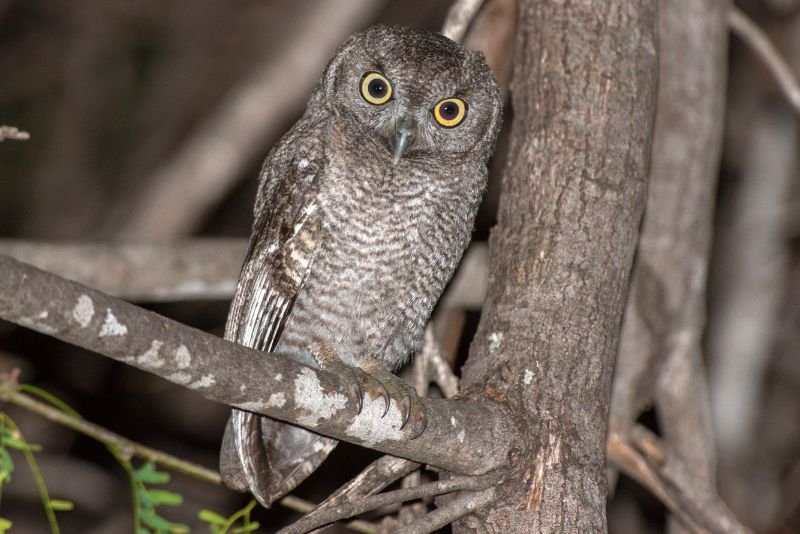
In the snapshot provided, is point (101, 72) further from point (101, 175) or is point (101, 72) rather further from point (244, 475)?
point (244, 475)

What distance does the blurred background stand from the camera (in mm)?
5426

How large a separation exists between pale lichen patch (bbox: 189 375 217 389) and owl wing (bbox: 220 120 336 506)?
1024 mm

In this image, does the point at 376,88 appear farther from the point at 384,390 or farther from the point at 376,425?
the point at 376,425

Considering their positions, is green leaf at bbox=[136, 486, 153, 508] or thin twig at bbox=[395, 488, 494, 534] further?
green leaf at bbox=[136, 486, 153, 508]

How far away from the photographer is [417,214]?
3355 mm

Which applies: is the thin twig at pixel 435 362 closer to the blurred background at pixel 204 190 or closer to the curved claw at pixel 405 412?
the blurred background at pixel 204 190

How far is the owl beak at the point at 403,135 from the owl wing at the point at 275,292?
27 centimetres

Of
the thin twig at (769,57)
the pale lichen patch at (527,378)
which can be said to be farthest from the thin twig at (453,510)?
the thin twig at (769,57)

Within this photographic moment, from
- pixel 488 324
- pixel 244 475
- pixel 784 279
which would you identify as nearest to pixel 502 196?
pixel 488 324

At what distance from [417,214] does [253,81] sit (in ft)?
7.90

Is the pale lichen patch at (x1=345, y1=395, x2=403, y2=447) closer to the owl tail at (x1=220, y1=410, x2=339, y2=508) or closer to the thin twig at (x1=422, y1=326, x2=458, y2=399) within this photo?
the owl tail at (x1=220, y1=410, x2=339, y2=508)

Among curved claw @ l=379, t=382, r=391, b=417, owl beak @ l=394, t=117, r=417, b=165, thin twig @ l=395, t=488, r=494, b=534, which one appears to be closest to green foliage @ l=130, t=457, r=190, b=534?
curved claw @ l=379, t=382, r=391, b=417

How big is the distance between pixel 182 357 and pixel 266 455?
1.36 meters

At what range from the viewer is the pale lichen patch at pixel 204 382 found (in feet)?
7.25
